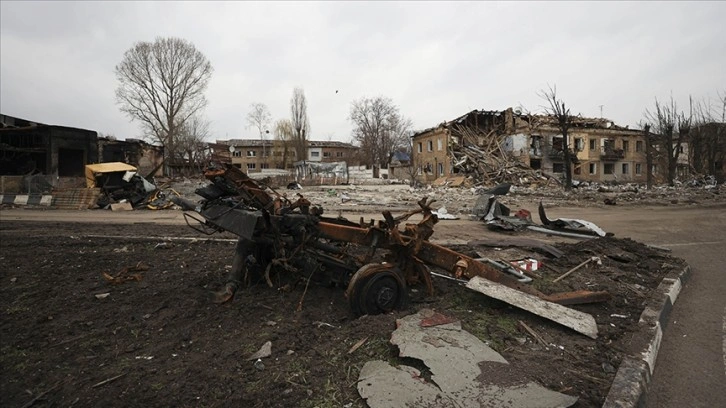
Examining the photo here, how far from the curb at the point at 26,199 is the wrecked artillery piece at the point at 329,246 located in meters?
16.9

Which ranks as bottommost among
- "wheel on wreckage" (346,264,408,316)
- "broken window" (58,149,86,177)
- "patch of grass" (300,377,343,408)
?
"patch of grass" (300,377,343,408)

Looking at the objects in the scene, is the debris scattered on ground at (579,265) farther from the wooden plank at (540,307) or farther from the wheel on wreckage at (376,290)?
the wheel on wreckage at (376,290)

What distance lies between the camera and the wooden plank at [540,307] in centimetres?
353

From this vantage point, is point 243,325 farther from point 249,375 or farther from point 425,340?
point 425,340

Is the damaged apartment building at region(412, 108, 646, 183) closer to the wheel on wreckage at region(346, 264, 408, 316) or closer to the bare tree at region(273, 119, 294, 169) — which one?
the bare tree at region(273, 119, 294, 169)

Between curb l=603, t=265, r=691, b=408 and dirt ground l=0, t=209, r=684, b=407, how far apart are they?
3.0 inches

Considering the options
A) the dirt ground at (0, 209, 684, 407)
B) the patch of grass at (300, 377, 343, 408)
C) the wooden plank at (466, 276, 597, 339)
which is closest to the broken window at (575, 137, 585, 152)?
the dirt ground at (0, 209, 684, 407)

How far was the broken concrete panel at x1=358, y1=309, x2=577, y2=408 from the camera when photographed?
7.68 ft

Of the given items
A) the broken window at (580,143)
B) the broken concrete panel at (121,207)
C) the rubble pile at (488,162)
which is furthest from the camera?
the broken window at (580,143)

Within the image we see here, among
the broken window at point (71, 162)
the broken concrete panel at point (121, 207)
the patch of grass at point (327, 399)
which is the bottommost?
the patch of grass at point (327, 399)

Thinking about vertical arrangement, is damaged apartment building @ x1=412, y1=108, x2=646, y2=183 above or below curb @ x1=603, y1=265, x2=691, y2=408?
above

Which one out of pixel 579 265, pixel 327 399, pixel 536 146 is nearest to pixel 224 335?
pixel 327 399

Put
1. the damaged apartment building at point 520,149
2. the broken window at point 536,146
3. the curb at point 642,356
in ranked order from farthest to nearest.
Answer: the broken window at point 536,146 → the damaged apartment building at point 520,149 → the curb at point 642,356

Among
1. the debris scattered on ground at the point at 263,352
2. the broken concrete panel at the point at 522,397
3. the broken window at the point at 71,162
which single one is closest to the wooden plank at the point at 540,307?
the broken concrete panel at the point at 522,397
